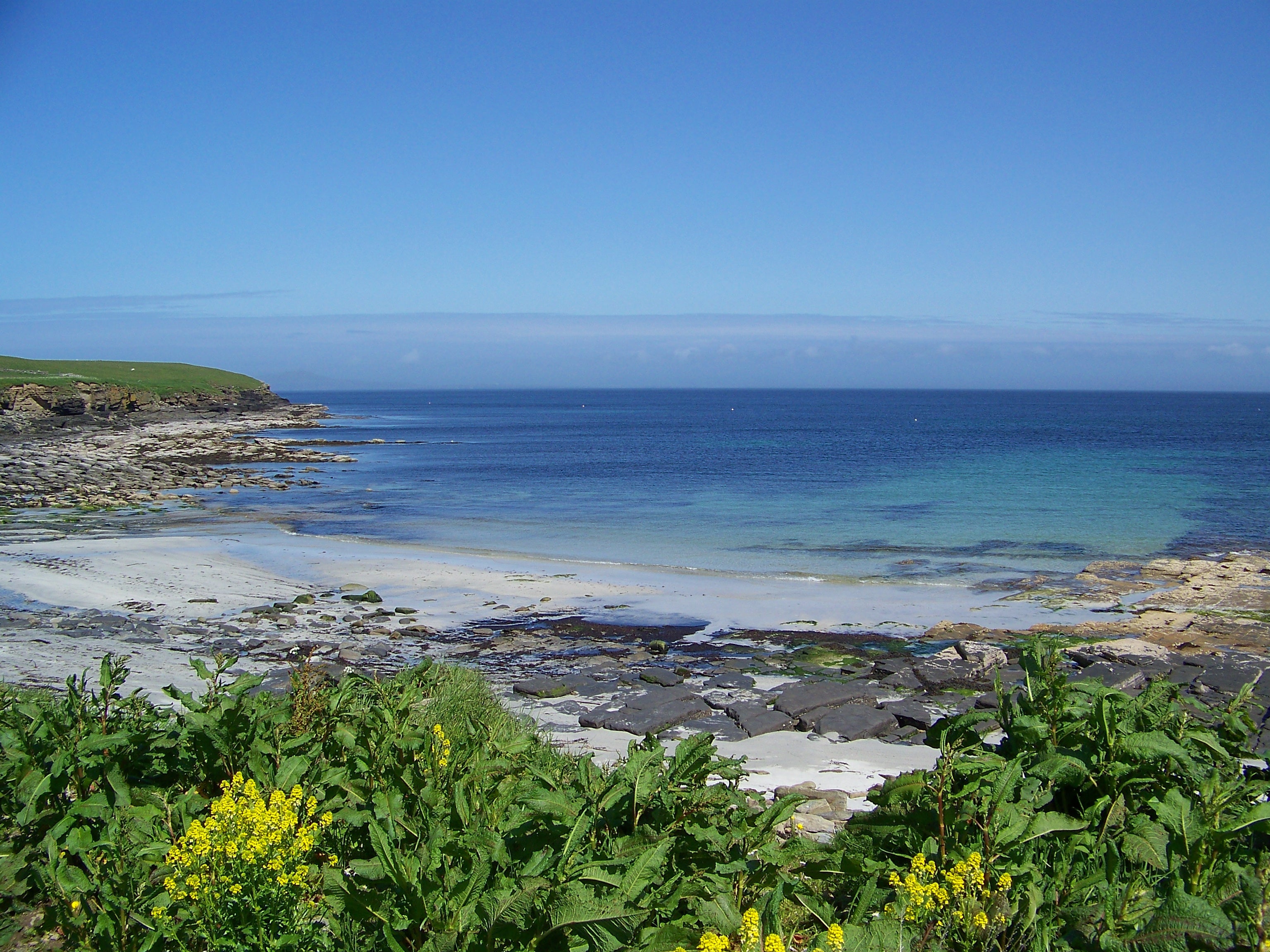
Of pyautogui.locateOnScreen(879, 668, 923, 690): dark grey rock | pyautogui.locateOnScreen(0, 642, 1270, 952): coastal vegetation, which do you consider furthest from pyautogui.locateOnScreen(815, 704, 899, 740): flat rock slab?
pyautogui.locateOnScreen(0, 642, 1270, 952): coastal vegetation

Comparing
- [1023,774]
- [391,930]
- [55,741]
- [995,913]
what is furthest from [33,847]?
[1023,774]

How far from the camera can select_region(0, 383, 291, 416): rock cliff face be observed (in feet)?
242

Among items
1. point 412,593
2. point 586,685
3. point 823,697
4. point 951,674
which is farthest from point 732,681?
point 412,593

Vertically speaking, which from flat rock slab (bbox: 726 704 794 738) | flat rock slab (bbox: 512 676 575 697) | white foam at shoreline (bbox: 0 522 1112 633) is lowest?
white foam at shoreline (bbox: 0 522 1112 633)

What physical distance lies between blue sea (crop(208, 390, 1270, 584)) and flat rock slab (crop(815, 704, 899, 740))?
1023cm

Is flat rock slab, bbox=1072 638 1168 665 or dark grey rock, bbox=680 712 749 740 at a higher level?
flat rock slab, bbox=1072 638 1168 665

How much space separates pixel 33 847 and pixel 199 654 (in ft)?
30.3

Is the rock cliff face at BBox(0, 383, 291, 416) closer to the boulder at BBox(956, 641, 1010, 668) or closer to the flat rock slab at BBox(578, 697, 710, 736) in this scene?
the flat rock slab at BBox(578, 697, 710, 736)

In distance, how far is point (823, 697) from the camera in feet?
33.7

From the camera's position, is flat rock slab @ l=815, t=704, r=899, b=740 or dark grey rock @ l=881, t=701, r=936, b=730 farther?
dark grey rock @ l=881, t=701, r=936, b=730

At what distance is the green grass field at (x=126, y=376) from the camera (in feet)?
273

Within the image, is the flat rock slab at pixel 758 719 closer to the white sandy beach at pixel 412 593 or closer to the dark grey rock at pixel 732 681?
the dark grey rock at pixel 732 681

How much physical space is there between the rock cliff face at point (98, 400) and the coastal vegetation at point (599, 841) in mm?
83667

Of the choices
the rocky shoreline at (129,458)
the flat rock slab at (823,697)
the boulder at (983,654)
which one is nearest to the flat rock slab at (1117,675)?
the boulder at (983,654)
